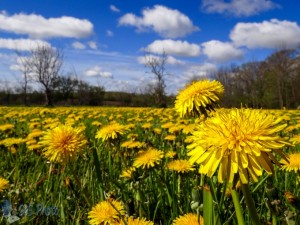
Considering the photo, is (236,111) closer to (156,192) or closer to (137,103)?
(156,192)

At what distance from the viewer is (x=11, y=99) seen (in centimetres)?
6094

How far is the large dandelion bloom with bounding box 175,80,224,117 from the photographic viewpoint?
1924 millimetres

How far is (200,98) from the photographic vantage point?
6.32 feet

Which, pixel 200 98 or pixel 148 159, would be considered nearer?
pixel 200 98

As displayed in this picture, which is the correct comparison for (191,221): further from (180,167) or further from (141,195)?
(180,167)

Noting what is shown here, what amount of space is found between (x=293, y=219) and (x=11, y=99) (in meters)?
64.3

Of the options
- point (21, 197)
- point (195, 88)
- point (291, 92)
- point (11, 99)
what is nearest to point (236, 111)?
point (195, 88)

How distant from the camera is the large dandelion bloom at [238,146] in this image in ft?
2.92

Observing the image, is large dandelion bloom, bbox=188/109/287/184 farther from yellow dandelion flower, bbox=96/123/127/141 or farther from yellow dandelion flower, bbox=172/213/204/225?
yellow dandelion flower, bbox=96/123/127/141

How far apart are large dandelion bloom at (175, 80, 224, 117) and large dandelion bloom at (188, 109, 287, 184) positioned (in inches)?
32.9

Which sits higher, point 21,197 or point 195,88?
point 195,88

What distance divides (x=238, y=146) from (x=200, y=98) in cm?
100

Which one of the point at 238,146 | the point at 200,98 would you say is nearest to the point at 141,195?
the point at 200,98

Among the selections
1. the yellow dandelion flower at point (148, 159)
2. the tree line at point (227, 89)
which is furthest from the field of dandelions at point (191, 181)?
the tree line at point (227, 89)
